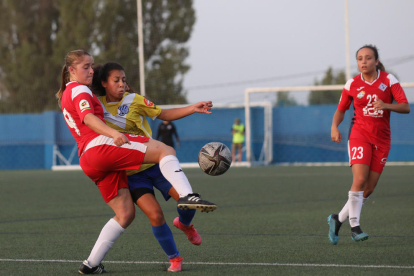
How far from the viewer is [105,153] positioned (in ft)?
14.0

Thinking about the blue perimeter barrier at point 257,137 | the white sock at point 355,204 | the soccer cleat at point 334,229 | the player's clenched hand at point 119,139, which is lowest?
the blue perimeter barrier at point 257,137

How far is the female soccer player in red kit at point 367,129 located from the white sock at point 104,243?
7.47ft

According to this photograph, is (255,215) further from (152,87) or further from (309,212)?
(152,87)

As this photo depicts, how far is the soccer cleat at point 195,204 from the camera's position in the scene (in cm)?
398

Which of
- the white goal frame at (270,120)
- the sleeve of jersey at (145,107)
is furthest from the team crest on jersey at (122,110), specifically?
the white goal frame at (270,120)

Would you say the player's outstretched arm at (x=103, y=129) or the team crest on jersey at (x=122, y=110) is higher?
the team crest on jersey at (x=122, y=110)

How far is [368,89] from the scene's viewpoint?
19.8ft

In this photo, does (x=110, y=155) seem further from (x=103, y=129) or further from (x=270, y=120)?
(x=270, y=120)

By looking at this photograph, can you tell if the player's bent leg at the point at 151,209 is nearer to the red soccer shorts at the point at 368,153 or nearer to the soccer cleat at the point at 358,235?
the soccer cleat at the point at 358,235

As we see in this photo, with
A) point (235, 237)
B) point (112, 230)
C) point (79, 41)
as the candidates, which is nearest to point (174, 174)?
point (112, 230)

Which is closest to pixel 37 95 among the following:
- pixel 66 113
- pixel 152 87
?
pixel 152 87

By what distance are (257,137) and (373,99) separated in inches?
725

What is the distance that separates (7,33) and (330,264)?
39235mm

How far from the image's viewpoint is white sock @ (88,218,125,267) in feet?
14.9
